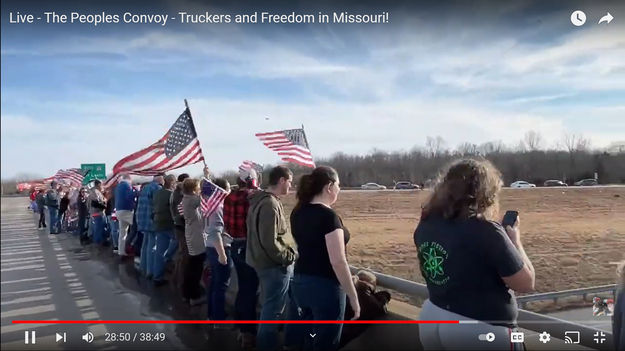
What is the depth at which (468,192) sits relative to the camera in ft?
7.46

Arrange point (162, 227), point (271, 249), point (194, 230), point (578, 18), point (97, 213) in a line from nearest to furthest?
1. point (578, 18)
2. point (271, 249)
3. point (194, 230)
4. point (162, 227)
5. point (97, 213)

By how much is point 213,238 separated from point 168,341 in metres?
1.20

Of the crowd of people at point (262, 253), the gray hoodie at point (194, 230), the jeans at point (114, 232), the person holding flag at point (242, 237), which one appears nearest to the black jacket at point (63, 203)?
the crowd of people at point (262, 253)

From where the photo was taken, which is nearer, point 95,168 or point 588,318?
point 588,318

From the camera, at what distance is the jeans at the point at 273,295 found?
3510 mm

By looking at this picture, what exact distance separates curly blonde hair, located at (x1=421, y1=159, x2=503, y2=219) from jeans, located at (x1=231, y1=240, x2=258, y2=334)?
207 cm

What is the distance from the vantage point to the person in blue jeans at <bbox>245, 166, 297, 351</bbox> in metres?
3.51

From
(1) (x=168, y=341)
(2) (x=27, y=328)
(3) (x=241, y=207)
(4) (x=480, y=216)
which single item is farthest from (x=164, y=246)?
(4) (x=480, y=216)

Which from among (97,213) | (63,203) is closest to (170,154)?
(63,203)

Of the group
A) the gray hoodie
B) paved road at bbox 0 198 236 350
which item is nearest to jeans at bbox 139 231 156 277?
paved road at bbox 0 198 236 350

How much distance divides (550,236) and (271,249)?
1501cm

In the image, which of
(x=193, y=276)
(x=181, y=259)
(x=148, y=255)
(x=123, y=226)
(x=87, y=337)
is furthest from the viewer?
(x=123, y=226)

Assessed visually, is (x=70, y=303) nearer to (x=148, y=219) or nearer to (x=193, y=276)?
(x=193, y=276)

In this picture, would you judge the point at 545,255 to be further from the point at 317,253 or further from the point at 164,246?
the point at 317,253
